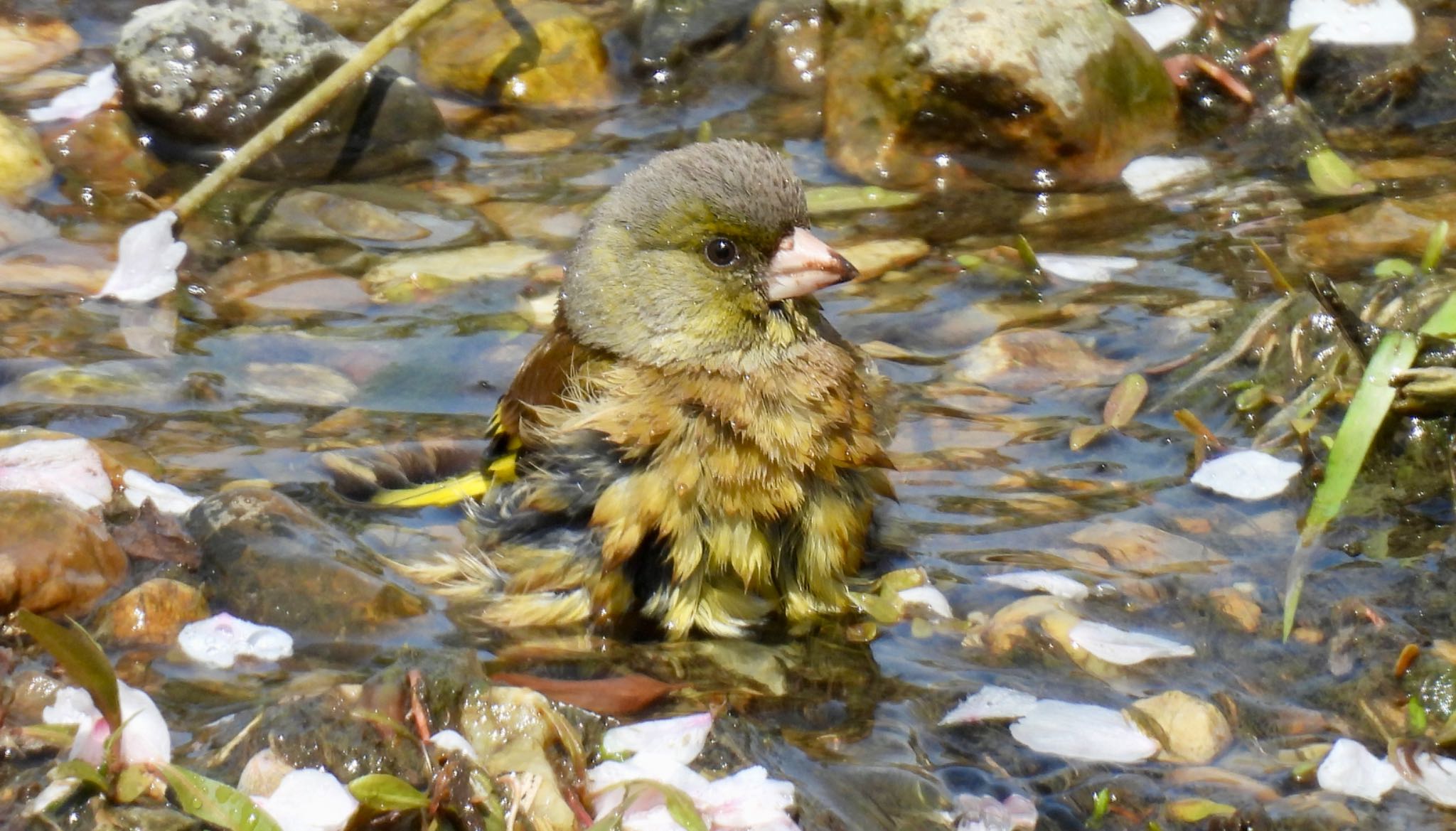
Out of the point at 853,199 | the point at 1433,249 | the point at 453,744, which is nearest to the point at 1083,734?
the point at 453,744

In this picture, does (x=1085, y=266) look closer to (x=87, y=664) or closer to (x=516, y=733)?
(x=516, y=733)

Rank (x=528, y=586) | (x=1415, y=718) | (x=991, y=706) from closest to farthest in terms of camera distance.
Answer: (x=1415, y=718) → (x=991, y=706) → (x=528, y=586)

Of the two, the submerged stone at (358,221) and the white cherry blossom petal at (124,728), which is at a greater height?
the white cherry blossom petal at (124,728)

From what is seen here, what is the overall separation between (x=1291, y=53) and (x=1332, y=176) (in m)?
0.70

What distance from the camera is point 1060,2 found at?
230 inches

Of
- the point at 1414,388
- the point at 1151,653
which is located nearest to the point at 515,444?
the point at 1151,653

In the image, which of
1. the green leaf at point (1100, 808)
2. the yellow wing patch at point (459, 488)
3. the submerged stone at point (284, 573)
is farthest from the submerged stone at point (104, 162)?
the green leaf at point (1100, 808)

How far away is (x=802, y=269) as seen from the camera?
366cm

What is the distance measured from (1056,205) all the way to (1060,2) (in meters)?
0.77

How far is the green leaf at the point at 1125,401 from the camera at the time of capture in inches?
166

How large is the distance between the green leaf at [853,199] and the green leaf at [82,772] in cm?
360

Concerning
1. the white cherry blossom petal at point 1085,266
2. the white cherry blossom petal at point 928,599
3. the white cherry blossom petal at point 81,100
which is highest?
the white cherry blossom petal at point 1085,266

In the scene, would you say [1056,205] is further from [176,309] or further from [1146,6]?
[176,309]

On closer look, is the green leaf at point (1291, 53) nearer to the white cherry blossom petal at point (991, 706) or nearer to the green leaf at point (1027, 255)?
the green leaf at point (1027, 255)
